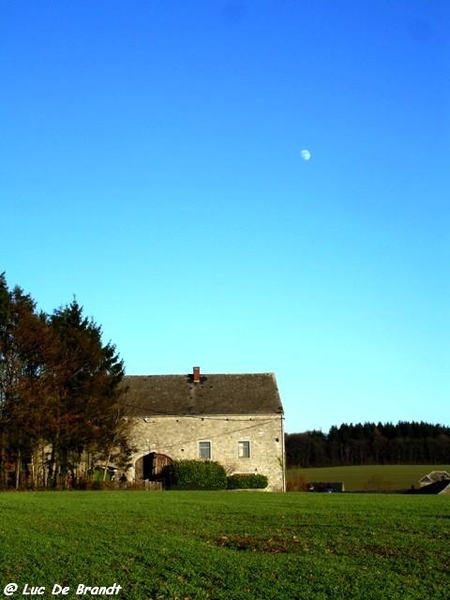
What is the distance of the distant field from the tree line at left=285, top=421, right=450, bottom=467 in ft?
41.4

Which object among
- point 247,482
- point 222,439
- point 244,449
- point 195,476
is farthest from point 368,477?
point 195,476

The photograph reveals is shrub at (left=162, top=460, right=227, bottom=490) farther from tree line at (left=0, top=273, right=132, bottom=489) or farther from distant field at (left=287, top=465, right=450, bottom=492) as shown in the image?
distant field at (left=287, top=465, right=450, bottom=492)

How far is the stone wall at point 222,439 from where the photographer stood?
51000 millimetres

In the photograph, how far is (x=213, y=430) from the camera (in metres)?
52.0

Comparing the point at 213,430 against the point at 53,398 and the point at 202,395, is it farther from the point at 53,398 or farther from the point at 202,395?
the point at 53,398

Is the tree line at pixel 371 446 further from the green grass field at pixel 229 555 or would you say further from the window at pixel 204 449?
the green grass field at pixel 229 555

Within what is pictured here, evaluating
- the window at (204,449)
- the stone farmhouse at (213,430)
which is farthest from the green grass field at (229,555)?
the window at (204,449)

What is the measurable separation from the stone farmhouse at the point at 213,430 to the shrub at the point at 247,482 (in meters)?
1.06

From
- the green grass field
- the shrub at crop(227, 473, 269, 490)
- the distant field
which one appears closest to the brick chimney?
the shrub at crop(227, 473, 269, 490)

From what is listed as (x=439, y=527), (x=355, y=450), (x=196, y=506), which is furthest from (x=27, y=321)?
(x=355, y=450)

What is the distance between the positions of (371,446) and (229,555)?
93513 millimetres

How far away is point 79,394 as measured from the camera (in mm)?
44156

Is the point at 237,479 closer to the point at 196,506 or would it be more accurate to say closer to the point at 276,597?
the point at 196,506

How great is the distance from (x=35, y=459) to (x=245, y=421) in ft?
47.9
